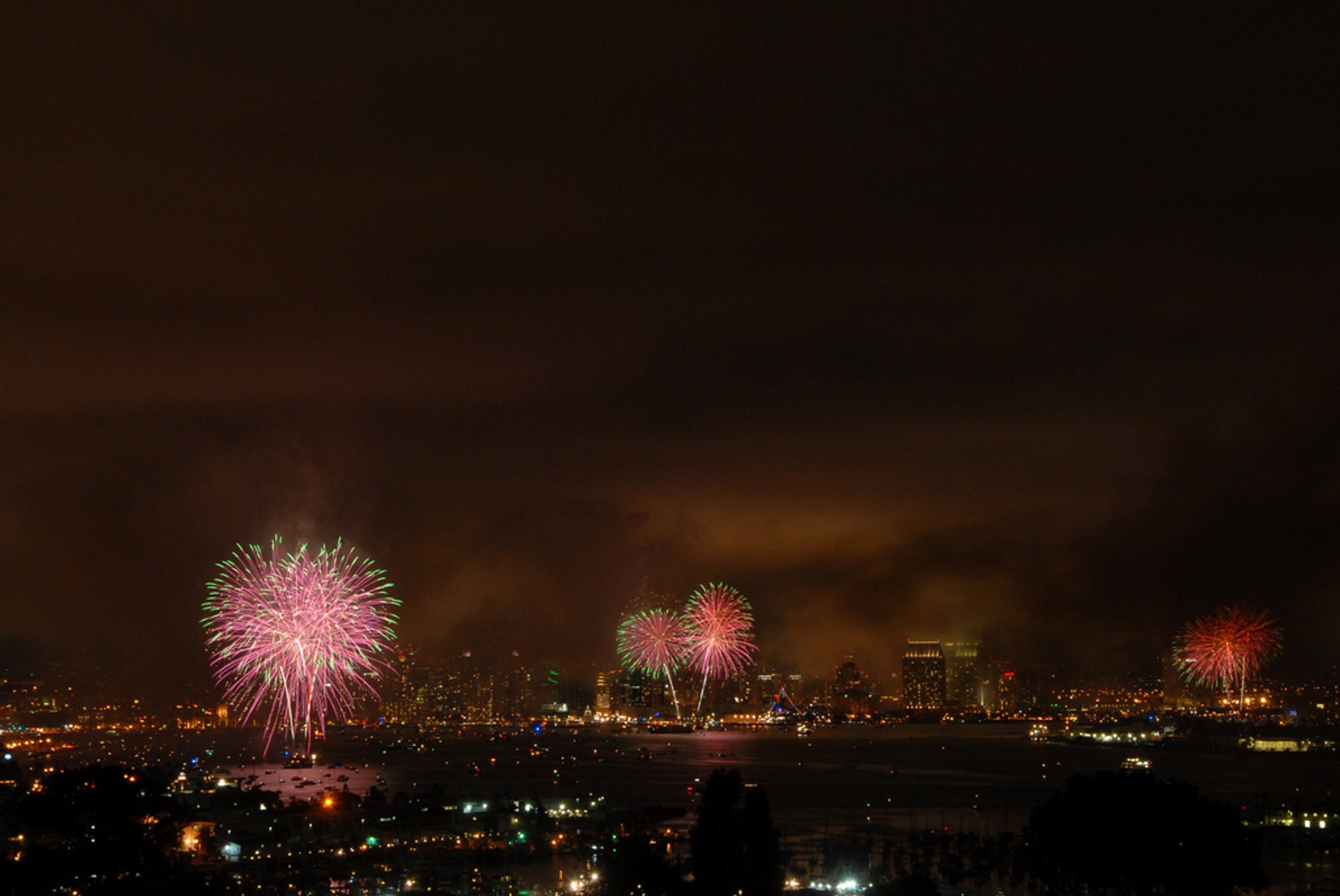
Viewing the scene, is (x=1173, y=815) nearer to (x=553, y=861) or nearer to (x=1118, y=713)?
(x=553, y=861)

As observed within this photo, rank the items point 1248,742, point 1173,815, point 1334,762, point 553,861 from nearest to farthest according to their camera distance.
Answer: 1. point 1173,815
2. point 553,861
3. point 1334,762
4. point 1248,742

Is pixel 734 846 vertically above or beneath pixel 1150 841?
beneath

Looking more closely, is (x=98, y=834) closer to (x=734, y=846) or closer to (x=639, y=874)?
(x=639, y=874)

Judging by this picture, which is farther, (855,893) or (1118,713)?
(1118,713)

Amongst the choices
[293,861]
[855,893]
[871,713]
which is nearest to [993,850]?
[855,893]

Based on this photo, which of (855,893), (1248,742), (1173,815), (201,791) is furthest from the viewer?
(1248,742)

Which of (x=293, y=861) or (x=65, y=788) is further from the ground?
(x=65, y=788)

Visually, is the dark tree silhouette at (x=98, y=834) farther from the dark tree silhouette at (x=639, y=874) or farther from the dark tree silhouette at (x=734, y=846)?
the dark tree silhouette at (x=734, y=846)

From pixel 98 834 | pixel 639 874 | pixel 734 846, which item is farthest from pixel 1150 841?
pixel 98 834
